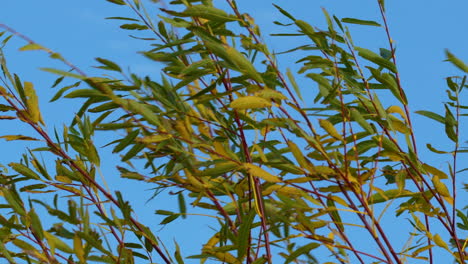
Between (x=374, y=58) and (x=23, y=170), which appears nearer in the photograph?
(x=374, y=58)

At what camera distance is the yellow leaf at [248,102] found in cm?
161

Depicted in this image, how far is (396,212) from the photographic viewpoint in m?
2.16

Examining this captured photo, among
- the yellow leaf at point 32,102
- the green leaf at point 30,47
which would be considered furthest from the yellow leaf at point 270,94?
the yellow leaf at point 32,102

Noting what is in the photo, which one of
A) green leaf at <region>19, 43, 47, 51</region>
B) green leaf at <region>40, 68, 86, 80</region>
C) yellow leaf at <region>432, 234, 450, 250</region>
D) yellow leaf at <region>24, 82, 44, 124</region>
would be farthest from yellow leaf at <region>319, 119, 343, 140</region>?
yellow leaf at <region>24, 82, 44, 124</region>

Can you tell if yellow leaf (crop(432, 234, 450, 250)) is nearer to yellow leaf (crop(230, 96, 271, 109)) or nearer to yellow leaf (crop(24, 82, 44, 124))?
yellow leaf (crop(230, 96, 271, 109))

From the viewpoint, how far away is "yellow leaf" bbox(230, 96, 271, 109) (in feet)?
5.29

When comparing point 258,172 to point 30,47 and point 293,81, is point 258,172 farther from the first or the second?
point 30,47

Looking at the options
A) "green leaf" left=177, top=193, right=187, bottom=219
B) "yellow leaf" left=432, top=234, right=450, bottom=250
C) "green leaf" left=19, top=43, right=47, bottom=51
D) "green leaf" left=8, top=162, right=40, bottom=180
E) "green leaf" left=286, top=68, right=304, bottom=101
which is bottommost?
"green leaf" left=177, top=193, right=187, bottom=219

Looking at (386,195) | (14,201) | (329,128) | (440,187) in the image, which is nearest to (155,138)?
(329,128)

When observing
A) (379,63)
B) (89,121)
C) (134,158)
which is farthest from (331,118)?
(89,121)

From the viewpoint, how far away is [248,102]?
1615 mm

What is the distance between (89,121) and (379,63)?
2.85 ft

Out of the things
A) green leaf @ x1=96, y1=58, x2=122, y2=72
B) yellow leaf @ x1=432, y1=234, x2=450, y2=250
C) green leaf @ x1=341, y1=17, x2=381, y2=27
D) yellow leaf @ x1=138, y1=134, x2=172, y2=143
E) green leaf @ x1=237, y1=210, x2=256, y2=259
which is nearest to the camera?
green leaf @ x1=96, y1=58, x2=122, y2=72

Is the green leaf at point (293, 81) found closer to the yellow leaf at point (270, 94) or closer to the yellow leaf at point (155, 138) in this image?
the yellow leaf at point (270, 94)
